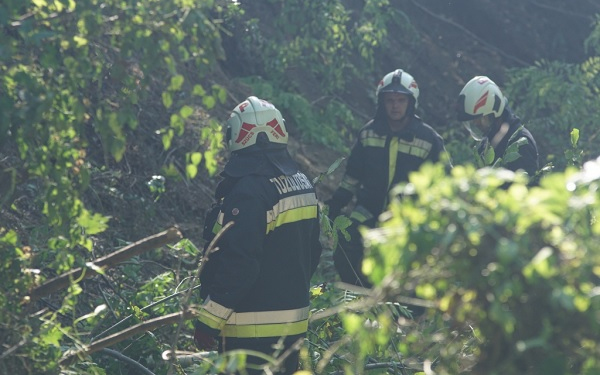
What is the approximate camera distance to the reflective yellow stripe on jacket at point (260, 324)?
5.21 metres

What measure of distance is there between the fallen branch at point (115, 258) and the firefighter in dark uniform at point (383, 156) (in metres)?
4.48

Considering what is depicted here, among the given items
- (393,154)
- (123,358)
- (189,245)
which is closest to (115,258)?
(123,358)

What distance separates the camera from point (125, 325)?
540cm

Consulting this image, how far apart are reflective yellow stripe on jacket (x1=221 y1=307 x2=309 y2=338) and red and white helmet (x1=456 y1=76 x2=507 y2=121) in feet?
10.7

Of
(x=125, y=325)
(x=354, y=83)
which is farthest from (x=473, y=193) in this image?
(x=354, y=83)

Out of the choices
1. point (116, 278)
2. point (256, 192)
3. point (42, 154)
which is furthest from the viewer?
Result: point (116, 278)

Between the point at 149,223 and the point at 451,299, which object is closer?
the point at 451,299

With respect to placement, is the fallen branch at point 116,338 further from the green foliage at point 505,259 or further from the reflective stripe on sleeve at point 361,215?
the reflective stripe on sleeve at point 361,215

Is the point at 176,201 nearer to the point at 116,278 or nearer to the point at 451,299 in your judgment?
the point at 116,278

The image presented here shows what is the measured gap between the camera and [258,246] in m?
5.08

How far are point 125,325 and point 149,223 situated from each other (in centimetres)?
226

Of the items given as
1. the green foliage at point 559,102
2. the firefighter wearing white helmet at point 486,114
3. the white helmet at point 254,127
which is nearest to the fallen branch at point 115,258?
the white helmet at point 254,127

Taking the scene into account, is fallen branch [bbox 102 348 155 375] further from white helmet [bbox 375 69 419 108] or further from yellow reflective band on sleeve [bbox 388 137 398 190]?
white helmet [bbox 375 69 419 108]

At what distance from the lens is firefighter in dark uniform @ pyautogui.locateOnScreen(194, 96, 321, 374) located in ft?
16.6
